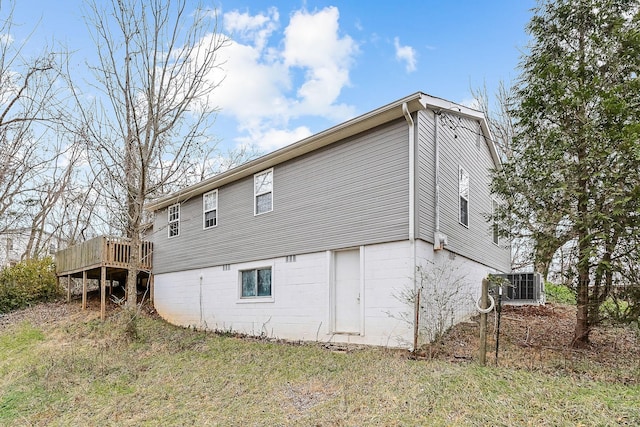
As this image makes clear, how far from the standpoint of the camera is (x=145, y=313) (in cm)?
1540

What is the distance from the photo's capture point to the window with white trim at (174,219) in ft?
48.7

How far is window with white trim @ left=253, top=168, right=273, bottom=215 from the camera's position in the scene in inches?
451

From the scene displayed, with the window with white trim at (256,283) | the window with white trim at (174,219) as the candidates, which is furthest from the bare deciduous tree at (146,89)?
the window with white trim at (174,219)

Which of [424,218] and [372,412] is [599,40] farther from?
[372,412]

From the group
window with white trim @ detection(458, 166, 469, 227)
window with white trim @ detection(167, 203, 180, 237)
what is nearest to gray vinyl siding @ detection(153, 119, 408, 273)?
window with white trim @ detection(167, 203, 180, 237)

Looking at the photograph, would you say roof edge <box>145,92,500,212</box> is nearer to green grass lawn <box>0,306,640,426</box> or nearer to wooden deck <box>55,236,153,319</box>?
wooden deck <box>55,236,153,319</box>

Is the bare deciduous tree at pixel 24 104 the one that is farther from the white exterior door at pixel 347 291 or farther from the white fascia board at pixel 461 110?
the white fascia board at pixel 461 110

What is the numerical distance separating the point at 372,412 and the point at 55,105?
27.6ft

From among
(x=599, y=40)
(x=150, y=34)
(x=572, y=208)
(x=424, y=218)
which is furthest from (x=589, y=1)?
(x=150, y=34)

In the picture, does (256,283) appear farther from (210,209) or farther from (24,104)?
(24,104)

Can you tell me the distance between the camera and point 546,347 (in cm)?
806

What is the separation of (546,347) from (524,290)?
3605mm

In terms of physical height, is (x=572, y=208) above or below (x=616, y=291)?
above

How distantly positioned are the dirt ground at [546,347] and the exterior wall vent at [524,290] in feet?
1.13
